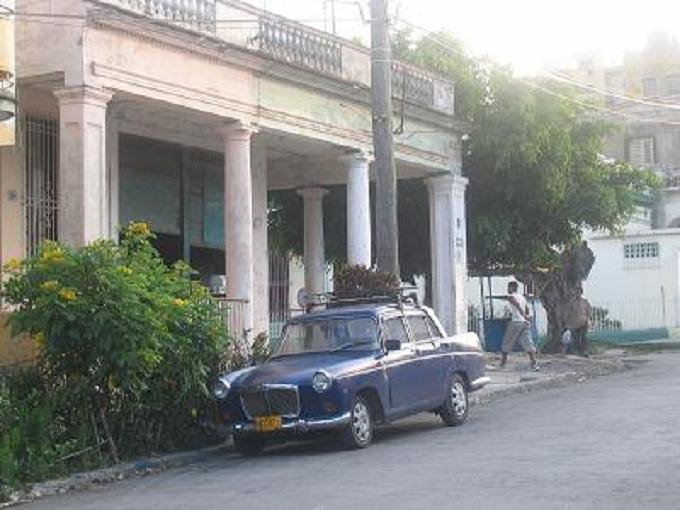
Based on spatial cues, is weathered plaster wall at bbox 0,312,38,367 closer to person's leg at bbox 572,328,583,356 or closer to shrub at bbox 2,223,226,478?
shrub at bbox 2,223,226,478

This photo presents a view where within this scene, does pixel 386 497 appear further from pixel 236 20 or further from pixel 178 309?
pixel 236 20

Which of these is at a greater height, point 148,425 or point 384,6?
point 384,6

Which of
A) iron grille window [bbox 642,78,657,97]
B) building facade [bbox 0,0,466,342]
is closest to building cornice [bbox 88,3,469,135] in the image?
building facade [bbox 0,0,466,342]

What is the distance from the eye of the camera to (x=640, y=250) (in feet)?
133

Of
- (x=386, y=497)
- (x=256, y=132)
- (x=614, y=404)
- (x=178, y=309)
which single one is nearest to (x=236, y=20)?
(x=256, y=132)

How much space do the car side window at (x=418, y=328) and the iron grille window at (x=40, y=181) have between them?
630 centimetres

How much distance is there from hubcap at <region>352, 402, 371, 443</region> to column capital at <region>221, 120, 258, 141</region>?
22.0 ft

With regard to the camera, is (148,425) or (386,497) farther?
(148,425)

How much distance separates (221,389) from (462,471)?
3.49 metres

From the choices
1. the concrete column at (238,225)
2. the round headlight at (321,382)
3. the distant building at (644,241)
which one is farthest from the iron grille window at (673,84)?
the round headlight at (321,382)

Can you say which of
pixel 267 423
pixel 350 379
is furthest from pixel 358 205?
pixel 267 423

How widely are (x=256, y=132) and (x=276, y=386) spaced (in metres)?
7.12

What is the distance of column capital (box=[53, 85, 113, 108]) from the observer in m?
14.5

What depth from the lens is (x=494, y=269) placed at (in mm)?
26734
